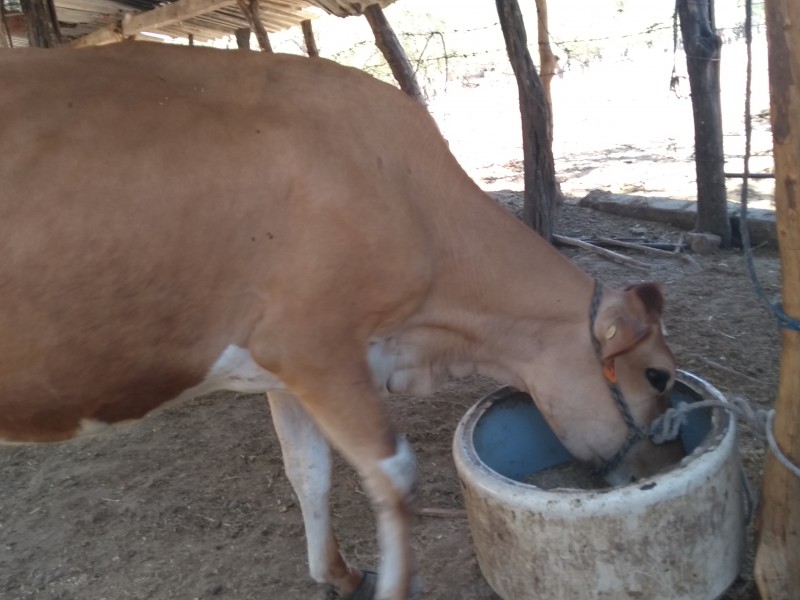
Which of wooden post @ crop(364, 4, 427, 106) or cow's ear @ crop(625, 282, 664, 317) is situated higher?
wooden post @ crop(364, 4, 427, 106)

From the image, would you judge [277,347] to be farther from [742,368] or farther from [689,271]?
[689,271]

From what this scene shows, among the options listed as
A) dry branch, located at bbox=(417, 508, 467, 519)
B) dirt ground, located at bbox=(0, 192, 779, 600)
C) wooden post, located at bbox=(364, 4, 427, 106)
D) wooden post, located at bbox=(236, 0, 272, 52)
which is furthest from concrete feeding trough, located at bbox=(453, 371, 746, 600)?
wooden post, located at bbox=(236, 0, 272, 52)

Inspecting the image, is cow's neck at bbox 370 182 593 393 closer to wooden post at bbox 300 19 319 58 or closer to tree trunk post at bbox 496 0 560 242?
tree trunk post at bbox 496 0 560 242

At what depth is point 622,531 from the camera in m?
2.11

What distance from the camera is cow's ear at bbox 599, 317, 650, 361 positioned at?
2.42 metres

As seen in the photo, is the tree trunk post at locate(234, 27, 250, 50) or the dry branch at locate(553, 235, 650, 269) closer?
the dry branch at locate(553, 235, 650, 269)

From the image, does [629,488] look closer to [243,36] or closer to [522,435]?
[522,435]

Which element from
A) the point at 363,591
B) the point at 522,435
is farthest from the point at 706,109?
the point at 363,591

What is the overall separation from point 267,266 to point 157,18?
6123mm

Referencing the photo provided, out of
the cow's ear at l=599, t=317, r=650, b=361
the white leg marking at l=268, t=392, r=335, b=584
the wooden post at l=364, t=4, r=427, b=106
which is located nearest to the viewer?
the cow's ear at l=599, t=317, r=650, b=361

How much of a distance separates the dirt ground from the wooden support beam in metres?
3.86

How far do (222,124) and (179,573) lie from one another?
1822 millimetres

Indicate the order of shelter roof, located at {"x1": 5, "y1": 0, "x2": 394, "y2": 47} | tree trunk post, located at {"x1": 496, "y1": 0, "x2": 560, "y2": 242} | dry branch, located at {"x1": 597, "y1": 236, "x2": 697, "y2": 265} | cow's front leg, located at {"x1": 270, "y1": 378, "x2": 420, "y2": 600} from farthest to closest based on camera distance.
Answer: shelter roof, located at {"x1": 5, "y1": 0, "x2": 394, "y2": 47} < dry branch, located at {"x1": 597, "y1": 236, "x2": 697, "y2": 265} < tree trunk post, located at {"x1": 496, "y1": 0, "x2": 560, "y2": 242} < cow's front leg, located at {"x1": 270, "y1": 378, "x2": 420, "y2": 600}

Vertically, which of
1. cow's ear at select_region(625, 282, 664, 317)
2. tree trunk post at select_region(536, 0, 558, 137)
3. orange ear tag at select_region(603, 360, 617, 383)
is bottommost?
orange ear tag at select_region(603, 360, 617, 383)
